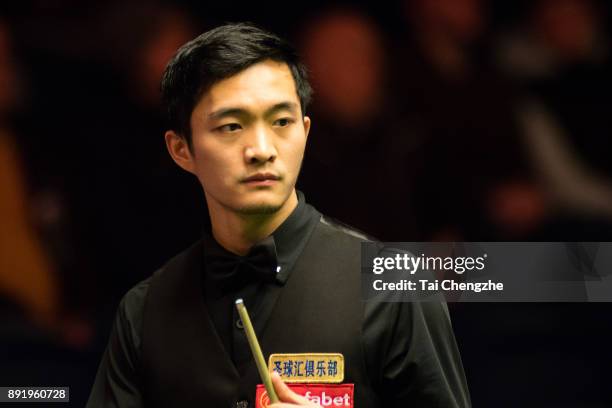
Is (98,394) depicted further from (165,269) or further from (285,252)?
(285,252)

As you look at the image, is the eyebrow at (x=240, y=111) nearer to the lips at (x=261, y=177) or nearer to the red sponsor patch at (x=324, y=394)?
the lips at (x=261, y=177)

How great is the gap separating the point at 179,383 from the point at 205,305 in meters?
0.15

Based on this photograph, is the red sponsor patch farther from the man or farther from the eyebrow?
the eyebrow

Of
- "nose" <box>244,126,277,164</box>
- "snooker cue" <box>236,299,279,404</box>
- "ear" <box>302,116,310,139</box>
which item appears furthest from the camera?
"ear" <box>302,116,310,139</box>

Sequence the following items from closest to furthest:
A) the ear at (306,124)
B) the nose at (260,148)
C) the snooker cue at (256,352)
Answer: the snooker cue at (256,352)
the nose at (260,148)
the ear at (306,124)

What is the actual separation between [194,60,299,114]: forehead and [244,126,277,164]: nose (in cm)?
4

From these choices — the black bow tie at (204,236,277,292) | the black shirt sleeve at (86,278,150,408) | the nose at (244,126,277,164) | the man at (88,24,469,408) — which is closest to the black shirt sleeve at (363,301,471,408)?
the man at (88,24,469,408)

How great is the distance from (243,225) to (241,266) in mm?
73

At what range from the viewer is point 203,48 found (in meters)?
1.92

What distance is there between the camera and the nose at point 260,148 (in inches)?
72.6

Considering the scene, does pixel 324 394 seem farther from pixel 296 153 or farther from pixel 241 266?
pixel 296 153

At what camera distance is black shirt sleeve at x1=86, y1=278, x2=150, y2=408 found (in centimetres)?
199

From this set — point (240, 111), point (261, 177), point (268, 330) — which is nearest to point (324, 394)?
point (268, 330)

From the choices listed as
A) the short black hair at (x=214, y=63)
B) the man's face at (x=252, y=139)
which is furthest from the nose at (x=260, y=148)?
the short black hair at (x=214, y=63)
